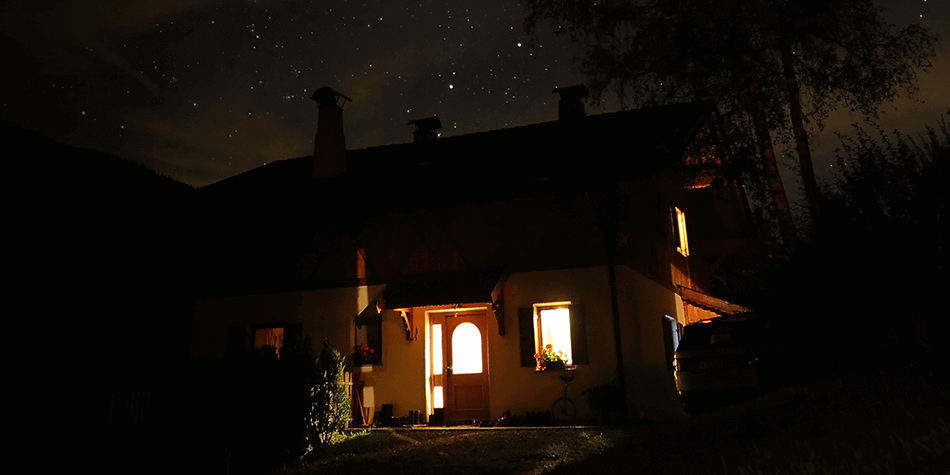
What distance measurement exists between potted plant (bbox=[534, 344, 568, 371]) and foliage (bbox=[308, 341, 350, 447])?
154 inches

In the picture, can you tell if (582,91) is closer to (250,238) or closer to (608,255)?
(608,255)

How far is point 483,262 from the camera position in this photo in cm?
1405

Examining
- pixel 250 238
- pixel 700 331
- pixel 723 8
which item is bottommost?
pixel 700 331

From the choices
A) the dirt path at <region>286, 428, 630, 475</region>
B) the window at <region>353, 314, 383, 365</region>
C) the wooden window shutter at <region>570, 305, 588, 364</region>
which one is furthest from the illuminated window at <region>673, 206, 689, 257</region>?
the window at <region>353, 314, 383, 365</region>

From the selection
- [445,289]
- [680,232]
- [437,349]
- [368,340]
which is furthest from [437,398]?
[680,232]

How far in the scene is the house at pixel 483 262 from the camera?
1298cm

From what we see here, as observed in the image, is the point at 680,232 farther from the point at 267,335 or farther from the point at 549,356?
the point at 267,335

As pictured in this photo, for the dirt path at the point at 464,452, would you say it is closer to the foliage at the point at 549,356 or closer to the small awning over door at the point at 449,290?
the foliage at the point at 549,356

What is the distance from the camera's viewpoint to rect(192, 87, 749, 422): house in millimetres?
12977

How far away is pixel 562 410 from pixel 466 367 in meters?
2.32

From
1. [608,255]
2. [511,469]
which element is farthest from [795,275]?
[608,255]

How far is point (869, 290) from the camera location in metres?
7.02

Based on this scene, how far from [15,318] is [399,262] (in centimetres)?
805

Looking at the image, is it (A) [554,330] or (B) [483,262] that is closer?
(A) [554,330]
